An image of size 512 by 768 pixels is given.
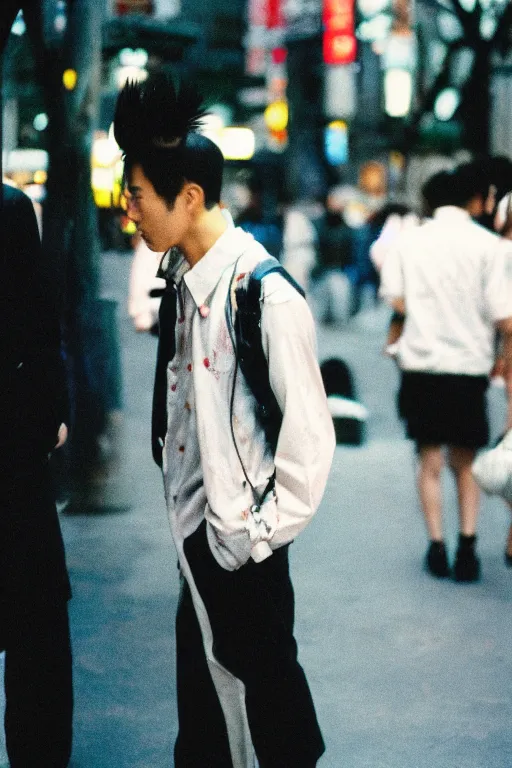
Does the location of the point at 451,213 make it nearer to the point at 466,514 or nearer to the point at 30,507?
the point at 466,514

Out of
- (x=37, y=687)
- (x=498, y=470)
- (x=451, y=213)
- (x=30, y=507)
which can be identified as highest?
(x=451, y=213)

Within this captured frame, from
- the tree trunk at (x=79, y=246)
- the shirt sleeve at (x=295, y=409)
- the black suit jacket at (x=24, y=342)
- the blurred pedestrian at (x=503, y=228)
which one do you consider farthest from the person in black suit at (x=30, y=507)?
the tree trunk at (x=79, y=246)

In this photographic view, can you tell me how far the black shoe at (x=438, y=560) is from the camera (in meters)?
6.26

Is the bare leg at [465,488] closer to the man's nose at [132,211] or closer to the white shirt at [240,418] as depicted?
the white shirt at [240,418]

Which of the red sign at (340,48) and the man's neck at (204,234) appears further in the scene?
the red sign at (340,48)

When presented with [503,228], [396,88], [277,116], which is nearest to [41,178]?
[396,88]

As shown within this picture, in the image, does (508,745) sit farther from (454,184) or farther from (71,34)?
(71,34)

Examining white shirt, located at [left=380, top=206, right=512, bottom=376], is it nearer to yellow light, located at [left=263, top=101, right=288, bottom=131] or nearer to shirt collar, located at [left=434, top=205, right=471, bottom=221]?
shirt collar, located at [left=434, top=205, right=471, bottom=221]

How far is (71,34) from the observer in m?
7.57

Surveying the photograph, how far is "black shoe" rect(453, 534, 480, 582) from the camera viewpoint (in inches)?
243

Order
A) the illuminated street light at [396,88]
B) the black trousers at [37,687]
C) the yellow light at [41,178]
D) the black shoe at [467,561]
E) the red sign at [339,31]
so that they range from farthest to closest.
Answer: the red sign at [339,31] → the illuminated street light at [396,88] → the yellow light at [41,178] → the black shoe at [467,561] → the black trousers at [37,687]

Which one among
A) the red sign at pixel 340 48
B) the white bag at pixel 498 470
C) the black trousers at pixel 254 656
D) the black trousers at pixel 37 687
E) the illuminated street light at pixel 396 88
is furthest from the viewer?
the red sign at pixel 340 48

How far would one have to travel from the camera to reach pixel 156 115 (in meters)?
2.85

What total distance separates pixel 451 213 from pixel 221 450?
342 cm
